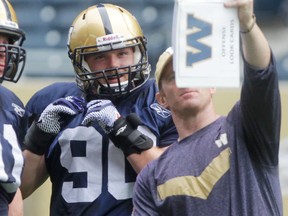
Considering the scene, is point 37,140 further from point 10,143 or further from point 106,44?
point 106,44

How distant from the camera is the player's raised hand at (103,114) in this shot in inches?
122

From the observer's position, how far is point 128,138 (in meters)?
3.11

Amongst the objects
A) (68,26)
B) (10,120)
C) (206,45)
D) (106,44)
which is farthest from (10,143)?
(68,26)

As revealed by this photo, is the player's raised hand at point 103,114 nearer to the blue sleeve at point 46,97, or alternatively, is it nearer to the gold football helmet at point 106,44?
the gold football helmet at point 106,44

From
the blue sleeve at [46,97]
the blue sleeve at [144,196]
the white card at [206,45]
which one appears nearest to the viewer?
the white card at [206,45]

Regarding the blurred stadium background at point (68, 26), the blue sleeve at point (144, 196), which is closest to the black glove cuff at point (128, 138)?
the blue sleeve at point (144, 196)

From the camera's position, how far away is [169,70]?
2918mm

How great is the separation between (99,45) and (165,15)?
12.2 feet

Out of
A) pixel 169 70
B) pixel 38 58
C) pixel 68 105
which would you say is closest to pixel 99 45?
pixel 68 105

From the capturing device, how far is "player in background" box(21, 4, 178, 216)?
10.3ft

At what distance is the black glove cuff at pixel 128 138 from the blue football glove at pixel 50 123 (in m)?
0.17

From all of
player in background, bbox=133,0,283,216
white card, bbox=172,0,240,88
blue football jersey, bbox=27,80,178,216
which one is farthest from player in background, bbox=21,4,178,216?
white card, bbox=172,0,240,88

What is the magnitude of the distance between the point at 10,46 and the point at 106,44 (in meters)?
0.32

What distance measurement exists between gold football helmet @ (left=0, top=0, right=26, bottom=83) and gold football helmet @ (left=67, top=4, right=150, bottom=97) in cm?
20
